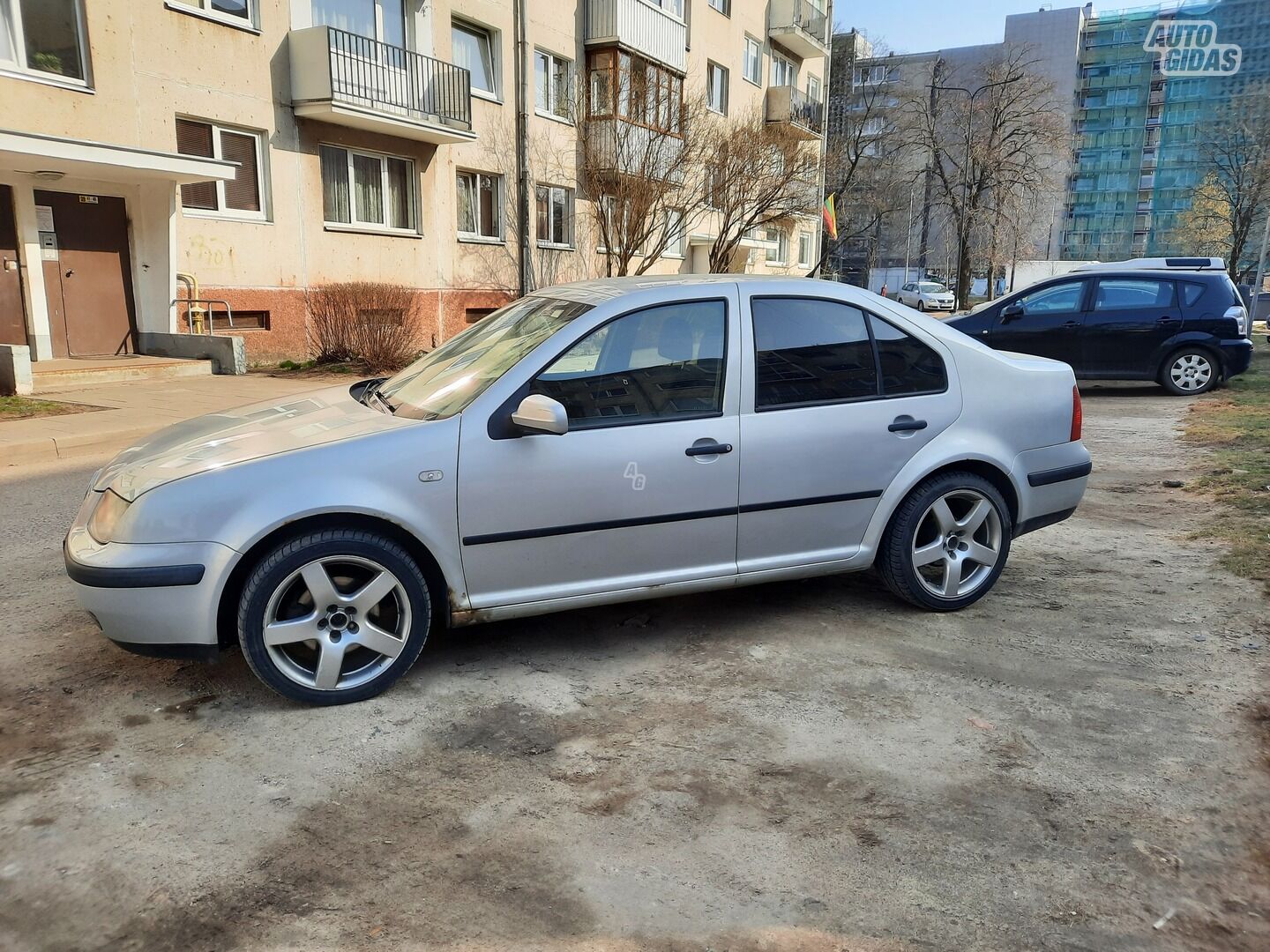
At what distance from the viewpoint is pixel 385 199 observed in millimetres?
19031

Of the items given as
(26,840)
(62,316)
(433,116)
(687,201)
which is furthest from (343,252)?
(26,840)

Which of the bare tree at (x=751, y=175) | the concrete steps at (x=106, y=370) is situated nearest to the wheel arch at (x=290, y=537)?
the concrete steps at (x=106, y=370)

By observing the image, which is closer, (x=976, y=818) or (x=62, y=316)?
(x=976, y=818)

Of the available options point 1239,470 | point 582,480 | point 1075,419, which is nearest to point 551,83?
point 1239,470

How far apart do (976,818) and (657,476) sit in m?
1.77

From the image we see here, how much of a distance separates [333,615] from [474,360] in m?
1.34

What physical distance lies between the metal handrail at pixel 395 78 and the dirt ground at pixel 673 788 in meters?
14.5

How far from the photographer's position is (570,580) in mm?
3904

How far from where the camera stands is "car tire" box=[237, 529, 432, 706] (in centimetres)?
346

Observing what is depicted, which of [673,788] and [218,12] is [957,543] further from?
[218,12]

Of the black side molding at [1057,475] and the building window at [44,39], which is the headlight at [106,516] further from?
the building window at [44,39]

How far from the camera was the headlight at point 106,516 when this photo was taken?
3.49 metres

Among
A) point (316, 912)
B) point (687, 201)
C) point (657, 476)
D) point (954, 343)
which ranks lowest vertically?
point (316, 912)

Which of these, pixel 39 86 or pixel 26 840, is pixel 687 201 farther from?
pixel 26 840
